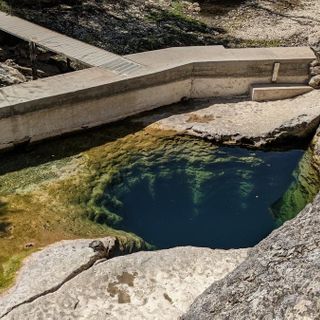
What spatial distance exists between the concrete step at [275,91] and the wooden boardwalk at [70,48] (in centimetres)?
325

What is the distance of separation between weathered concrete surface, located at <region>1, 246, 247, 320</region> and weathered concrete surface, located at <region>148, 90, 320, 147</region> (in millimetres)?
4412

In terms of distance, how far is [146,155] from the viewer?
11.6 metres

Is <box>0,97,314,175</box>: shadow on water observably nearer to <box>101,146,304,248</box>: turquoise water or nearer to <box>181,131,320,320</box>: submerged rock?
<box>101,146,304,248</box>: turquoise water

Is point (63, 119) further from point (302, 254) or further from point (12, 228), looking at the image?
point (302, 254)

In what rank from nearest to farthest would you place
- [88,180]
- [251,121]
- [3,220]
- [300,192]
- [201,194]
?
1. [3,220]
2. [88,180]
3. [201,194]
4. [300,192]
5. [251,121]

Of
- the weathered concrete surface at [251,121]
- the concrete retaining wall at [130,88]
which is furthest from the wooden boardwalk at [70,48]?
the weathered concrete surface at [251,121]

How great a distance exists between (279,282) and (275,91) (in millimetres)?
9220

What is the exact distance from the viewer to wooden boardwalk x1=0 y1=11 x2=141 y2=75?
13000 mm

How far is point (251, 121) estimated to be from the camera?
12.6 metres

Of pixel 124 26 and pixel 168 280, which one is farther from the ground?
pixel 124 26

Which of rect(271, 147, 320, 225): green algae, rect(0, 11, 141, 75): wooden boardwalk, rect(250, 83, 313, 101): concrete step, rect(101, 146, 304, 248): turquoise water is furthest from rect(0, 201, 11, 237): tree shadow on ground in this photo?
rect(250, 83, 313, 101): concrete step

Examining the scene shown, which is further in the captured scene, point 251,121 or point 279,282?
point 251,121

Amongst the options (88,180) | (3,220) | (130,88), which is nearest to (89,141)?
(88,180)

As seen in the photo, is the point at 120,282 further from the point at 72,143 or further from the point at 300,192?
the point at 300,192
